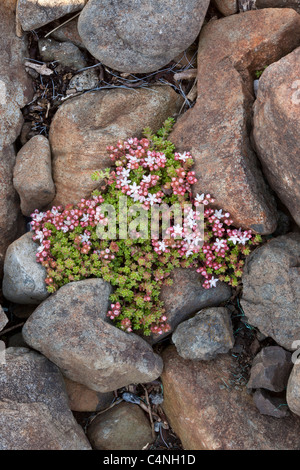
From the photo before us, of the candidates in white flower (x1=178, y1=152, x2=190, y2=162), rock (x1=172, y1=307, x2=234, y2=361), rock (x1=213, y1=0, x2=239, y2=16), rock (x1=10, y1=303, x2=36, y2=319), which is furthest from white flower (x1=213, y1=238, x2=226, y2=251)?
rock (x1=213, y1=0, x2=239, y2=16)

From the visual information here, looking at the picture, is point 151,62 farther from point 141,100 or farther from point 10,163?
point 10,163

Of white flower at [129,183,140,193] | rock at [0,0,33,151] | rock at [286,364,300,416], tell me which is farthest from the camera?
rock at [0,0,33,151]

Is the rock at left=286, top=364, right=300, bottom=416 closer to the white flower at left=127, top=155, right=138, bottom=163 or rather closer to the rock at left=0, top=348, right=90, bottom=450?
the rock at left=0, top=348, right=90, bottom=450

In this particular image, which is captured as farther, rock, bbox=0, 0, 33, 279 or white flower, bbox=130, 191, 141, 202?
rock, bbox=0, 0, 33, 279

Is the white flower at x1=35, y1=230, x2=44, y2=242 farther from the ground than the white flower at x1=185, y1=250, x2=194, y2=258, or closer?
closer

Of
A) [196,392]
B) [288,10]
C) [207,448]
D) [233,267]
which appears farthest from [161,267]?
[288,10]

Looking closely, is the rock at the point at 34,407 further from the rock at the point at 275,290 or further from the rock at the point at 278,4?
the rock at the point at 278,4
